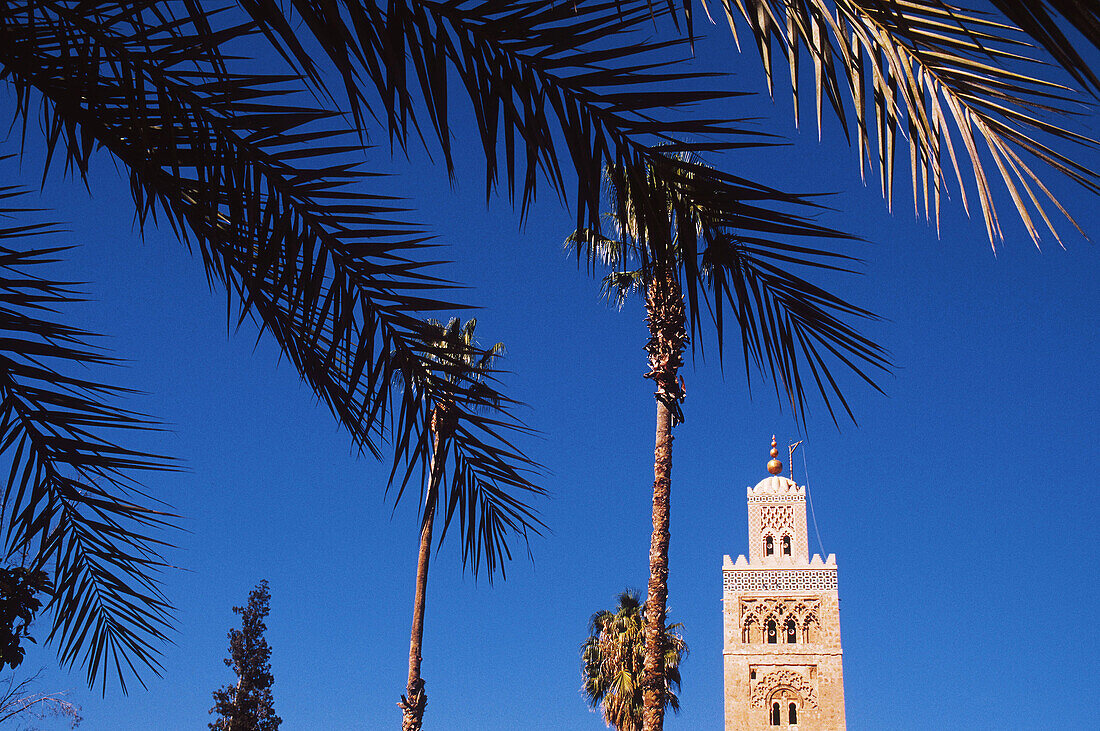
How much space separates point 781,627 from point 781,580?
1.66 meters

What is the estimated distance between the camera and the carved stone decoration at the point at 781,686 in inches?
1396

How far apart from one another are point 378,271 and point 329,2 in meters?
1.23

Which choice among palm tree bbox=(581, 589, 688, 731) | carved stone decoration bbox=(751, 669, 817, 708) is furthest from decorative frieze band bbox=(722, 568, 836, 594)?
palm tree bbox=(581, 589, 688, 731)

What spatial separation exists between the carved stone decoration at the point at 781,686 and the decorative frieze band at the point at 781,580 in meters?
3.00

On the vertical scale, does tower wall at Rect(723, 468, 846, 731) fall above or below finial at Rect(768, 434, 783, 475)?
below

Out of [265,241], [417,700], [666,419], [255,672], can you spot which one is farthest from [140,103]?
[255,672]

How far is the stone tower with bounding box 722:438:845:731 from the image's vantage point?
35.4m

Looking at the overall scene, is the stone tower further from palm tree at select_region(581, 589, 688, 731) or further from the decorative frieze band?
palm tree at select_region(581, 589, 688, 731)

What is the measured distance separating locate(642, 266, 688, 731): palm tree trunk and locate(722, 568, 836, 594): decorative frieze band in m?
23.7

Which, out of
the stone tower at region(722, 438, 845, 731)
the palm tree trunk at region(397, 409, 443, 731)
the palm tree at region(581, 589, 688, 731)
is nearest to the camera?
the palm tree trunk at region(397, 409, 443, 731)

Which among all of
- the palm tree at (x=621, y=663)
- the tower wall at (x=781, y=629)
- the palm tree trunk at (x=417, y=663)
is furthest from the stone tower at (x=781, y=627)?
the palm tree trunk at (x=417, y=663)

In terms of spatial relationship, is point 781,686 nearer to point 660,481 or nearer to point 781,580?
point 781,580

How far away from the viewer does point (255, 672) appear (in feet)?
106

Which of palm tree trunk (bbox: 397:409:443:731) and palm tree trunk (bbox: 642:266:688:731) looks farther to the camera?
palm tree trunk (bbox: 397:409:443:731)
